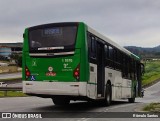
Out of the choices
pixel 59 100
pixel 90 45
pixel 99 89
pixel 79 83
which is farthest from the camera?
pixel 59 100

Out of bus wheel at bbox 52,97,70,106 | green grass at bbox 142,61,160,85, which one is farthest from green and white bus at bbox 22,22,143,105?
green grass at bbox 142,61,160,85

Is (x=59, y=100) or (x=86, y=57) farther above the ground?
(x=86, y=57)

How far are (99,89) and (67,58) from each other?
10.5ft

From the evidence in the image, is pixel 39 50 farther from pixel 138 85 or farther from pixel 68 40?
pixel 138 85

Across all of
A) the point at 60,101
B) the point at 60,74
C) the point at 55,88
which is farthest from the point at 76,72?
the point at 60,101

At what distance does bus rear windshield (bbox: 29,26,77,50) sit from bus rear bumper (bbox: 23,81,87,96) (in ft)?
4.79

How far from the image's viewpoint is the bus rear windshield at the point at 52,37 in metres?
16.3

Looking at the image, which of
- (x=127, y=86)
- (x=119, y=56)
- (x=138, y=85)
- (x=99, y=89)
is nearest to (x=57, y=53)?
(x=99, y=89)

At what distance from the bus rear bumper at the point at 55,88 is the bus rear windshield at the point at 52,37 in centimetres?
146

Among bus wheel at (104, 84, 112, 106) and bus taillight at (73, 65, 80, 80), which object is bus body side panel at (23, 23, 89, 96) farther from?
bus wheel at (104, 84, 112, 106)

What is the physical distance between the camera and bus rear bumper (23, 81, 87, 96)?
1584cm

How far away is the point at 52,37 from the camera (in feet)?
54.3

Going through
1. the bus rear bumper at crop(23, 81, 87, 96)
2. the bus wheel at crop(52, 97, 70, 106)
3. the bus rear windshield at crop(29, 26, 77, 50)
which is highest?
the bus rear windshield at crop(29, 26, 77, 50)

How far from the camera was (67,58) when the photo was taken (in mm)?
16031
